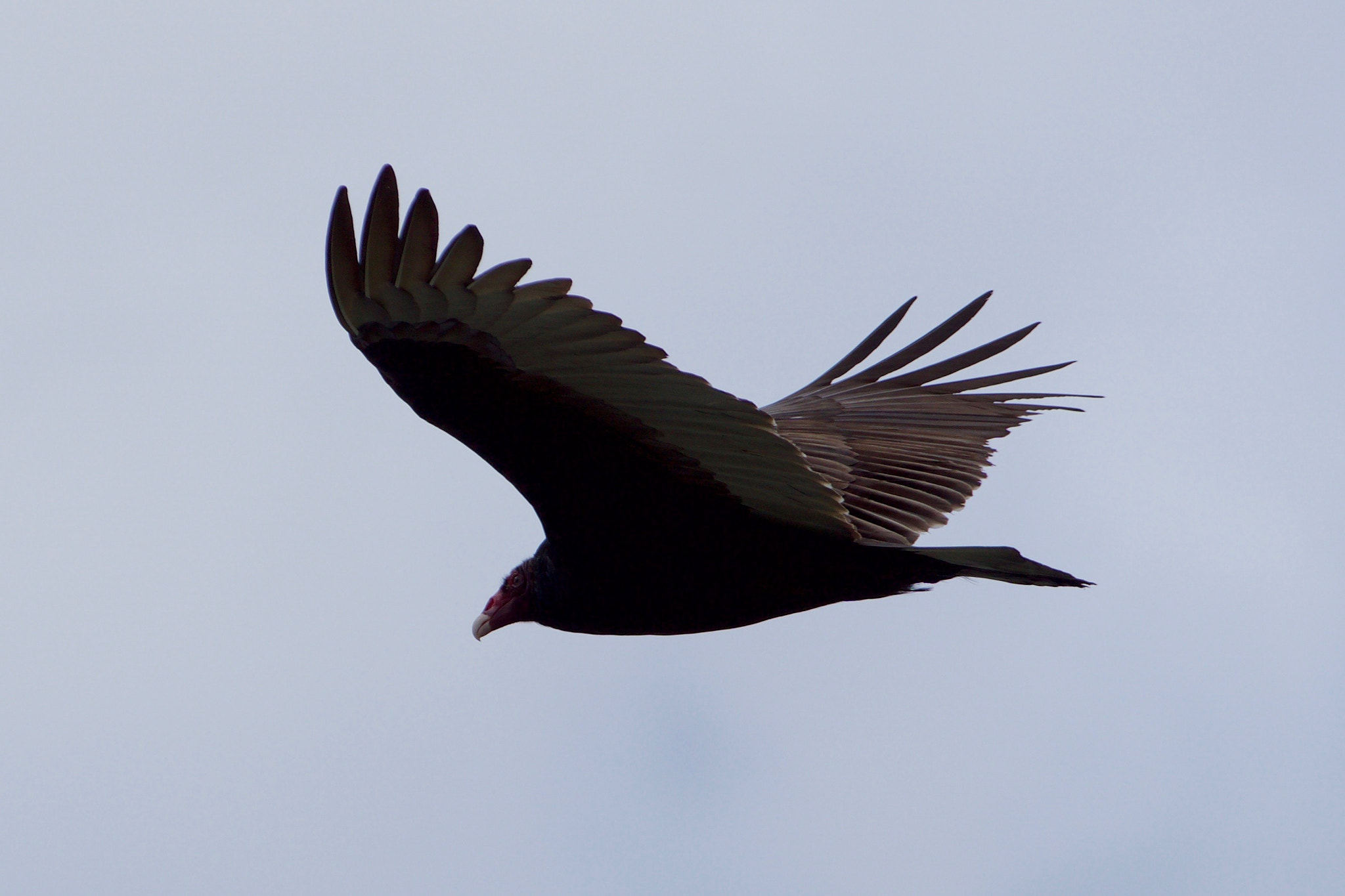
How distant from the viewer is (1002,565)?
4.85 meters

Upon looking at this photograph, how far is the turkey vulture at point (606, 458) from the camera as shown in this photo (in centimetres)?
422

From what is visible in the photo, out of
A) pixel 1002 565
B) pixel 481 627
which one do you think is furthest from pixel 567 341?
pixel 481 627

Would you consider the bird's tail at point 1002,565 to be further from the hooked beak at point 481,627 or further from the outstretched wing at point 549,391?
the hooked beak at point 481,627

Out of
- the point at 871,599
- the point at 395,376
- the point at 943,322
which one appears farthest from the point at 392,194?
the point at 943,322

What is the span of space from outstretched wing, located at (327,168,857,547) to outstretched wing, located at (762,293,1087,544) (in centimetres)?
133

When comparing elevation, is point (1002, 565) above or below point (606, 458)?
below

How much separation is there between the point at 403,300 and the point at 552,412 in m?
0.61

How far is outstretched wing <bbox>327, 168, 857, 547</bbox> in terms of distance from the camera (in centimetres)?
418

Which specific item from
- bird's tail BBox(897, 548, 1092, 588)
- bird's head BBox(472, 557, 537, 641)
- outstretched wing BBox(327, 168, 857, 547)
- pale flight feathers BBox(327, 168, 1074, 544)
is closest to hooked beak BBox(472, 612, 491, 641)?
bird's head BBox(472, 557, 537, 641)

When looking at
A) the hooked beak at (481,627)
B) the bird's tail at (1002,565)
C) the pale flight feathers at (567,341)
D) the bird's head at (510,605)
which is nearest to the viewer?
the pale flight feathers at (567,341)

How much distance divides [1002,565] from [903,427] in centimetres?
218

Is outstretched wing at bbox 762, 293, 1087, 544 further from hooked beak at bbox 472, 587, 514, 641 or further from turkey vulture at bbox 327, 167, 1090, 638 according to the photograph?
hooked beak at bbox 472, 587, 514, 641

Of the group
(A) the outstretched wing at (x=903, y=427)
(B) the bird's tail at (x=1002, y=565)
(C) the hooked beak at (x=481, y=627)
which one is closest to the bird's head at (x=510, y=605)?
(C) the hooked beak at (x=481, y=627)

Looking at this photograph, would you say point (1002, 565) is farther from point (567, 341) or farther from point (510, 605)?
point (510, 605)
